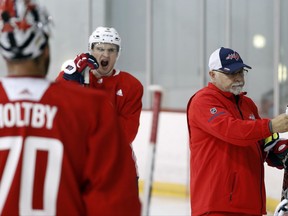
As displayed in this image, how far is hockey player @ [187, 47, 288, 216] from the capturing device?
3002mm

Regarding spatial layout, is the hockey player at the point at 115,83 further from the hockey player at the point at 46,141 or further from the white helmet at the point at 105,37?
the hockey player at the point at 46,141

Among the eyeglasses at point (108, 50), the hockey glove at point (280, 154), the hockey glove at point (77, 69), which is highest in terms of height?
the eyeglasses at point (108, 50)

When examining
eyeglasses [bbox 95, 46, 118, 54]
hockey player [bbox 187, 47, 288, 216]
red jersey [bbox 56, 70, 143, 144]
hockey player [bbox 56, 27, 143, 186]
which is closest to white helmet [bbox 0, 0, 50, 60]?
hockey player [bbox 187, 47, 288, 216]

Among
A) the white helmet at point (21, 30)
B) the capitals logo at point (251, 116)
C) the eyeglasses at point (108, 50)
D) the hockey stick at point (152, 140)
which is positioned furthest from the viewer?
the eyeglasses at point (108, 50)

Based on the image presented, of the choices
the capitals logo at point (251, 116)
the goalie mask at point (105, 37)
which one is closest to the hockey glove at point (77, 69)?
the goalie mask at point (105, 37)

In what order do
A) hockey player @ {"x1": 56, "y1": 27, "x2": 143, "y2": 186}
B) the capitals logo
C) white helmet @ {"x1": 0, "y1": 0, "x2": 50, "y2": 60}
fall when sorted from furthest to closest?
hockey player @ {"x1": 56, "y1": 27, "x2": 143, "y2": 186} → the capitals logo → white helmet @ {"x1": 0, "y1": 0, "x2": 50, "y2": 60}

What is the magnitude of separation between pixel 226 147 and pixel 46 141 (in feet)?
5.28

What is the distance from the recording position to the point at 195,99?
3205 millimetres

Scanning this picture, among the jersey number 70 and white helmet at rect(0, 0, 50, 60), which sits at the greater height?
white helmet at rect(0, 0, 50, 60)

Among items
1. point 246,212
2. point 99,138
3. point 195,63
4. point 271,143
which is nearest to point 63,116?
point 99,138

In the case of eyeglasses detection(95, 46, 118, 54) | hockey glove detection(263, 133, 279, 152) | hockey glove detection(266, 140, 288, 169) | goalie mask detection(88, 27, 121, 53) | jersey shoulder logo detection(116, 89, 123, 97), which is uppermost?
goalie mask detection(88, 27, 121, 53)

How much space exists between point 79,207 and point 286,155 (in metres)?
1.85

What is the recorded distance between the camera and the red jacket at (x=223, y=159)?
3.03 m

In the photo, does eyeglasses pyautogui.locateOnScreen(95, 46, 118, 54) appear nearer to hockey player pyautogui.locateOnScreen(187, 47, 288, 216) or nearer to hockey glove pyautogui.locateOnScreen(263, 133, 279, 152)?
hockey player pyautogui.locateOnScreen(187, 47, 288, 216)
